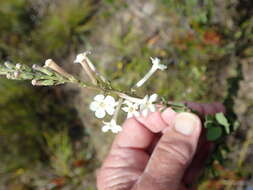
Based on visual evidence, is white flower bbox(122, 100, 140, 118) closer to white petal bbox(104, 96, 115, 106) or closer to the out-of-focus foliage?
white petal bbox(104, 96, 115, 106)

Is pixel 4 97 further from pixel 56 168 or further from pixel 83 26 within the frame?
pixel 83 26

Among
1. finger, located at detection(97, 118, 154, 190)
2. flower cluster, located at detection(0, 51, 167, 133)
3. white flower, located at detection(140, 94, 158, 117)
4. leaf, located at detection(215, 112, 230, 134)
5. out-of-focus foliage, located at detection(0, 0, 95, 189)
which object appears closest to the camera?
flower cluster, located at detection(0, 51, 167, 133)

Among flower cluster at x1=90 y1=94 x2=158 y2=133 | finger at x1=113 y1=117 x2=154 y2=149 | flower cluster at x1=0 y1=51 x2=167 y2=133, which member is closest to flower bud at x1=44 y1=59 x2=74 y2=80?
flower cluster at x1=0 y1=51 x2=167 y2=133

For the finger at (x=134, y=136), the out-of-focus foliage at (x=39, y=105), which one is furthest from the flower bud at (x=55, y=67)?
the out-of-focus foliage at (x=39, y=105)

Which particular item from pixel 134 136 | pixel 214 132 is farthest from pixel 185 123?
pixel 134 136

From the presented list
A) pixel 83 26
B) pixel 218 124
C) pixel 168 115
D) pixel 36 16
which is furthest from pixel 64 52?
pixel 218 124

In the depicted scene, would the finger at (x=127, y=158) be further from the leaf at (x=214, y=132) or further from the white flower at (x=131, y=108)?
the white flower at (x=131, y=108)

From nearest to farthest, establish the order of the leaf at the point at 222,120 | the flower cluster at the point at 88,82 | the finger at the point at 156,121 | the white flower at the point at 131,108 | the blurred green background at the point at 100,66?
the flower cluster at the point at 88,82, the white flower at the point at 131,108, the leaf at the point at 222,120, the finger at the point at 156,121, the blurred green background at the point at 100,66
